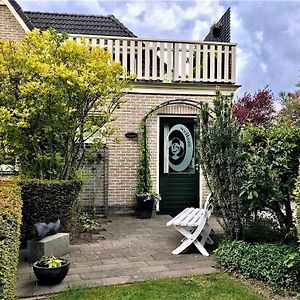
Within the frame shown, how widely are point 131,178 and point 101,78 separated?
347cm

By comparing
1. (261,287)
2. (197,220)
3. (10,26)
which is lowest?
(261,287)

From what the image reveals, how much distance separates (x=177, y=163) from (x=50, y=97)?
4.28 metres

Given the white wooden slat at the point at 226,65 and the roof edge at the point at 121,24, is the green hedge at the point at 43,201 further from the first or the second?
the roof edge at the point at 121,24

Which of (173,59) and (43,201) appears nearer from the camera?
(43,201)

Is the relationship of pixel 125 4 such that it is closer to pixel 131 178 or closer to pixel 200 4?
pixel 200 4

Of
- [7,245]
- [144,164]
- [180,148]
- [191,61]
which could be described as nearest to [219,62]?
[191,61]

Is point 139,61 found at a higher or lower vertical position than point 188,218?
higher

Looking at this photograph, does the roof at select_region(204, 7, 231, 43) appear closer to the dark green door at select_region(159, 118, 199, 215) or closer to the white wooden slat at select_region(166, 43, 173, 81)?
the white wooden slat at select_region(166, 43, 173, 81)

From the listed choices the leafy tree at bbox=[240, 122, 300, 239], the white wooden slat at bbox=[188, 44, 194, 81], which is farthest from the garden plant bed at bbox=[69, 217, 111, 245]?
the white wooden slat at bbox=[188, 44, 194, 81]

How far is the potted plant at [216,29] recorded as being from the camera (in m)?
10.8

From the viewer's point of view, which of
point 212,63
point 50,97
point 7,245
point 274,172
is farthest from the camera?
point 212,63

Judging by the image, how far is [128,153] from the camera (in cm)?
927

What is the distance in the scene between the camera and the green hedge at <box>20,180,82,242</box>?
5926 millimetres

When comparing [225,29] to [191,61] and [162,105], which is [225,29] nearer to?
[191,61]
